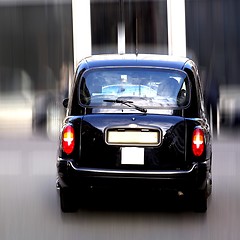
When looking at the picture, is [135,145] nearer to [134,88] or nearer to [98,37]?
[134,88]

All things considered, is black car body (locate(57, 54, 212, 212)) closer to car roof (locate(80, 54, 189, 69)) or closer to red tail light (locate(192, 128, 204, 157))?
red tail light (locate(192, 128, 204, 157))

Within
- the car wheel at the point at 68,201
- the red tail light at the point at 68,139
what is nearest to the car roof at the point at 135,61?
the red tail light at the point at 68,139

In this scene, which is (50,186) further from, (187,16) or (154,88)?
(187,16)

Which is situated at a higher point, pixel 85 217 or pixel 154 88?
pixel 154 88

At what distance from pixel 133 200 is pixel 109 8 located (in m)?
13.1

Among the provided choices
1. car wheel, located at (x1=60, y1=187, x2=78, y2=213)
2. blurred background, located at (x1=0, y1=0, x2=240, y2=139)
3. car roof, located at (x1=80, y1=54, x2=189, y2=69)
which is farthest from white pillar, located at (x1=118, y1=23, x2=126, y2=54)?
car wheel, located at (x1=60, y1=187, x2=78, y2=213)

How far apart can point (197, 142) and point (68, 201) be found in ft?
5.17

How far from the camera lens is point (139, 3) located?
22.0 metres

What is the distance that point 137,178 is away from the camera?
8242 mm

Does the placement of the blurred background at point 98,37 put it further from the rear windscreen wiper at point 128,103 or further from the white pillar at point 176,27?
the rear windscreen wiper at point 128,103

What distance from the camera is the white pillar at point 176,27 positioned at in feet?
71.3

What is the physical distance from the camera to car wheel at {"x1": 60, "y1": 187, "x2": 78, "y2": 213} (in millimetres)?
8609

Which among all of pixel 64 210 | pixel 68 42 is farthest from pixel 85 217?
pixel 68 42

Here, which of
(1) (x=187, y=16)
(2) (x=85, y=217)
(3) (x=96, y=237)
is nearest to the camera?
(3) (x=96, y=237)
